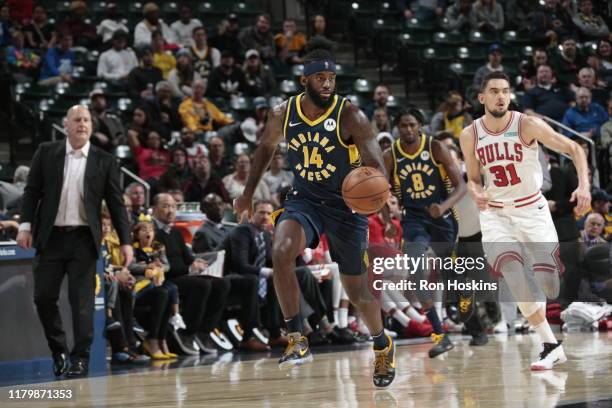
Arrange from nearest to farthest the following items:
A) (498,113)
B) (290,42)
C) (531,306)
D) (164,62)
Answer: (531,306)
(498,113)
(164,62)
(290,42)

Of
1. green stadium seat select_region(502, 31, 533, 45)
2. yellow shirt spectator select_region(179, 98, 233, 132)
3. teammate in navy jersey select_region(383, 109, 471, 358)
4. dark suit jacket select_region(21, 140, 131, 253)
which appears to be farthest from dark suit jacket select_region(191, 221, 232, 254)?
green stadium seat select_region(502, 31, 533, 45)

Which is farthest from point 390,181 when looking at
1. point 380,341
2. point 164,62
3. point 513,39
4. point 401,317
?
point 513,39

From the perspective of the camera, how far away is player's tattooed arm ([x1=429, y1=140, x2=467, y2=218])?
9.21 m

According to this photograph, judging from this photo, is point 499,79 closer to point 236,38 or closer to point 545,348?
point 545,348

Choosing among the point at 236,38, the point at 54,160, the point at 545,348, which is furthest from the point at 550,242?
the point at 236,38

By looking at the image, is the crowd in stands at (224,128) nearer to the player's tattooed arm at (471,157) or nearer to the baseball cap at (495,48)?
the baseball cap at (495,48)

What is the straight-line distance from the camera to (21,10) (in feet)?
52.2

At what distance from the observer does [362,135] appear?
21.9ft

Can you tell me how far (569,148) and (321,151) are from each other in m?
1.76

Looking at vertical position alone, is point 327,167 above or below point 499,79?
below

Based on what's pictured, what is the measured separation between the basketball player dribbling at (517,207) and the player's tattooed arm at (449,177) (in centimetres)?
131

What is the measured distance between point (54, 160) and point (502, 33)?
12784 millimetres

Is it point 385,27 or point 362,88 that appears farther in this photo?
point 385,27

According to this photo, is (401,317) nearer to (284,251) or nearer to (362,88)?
(284,251)
